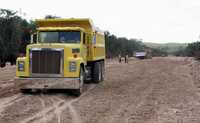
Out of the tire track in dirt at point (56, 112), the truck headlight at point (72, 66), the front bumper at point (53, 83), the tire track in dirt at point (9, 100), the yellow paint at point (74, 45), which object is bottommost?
the tire track in dirt at point (56, 112)

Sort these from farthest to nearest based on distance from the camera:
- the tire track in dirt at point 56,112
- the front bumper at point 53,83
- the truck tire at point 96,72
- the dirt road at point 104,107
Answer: the truck tire at point 96,72, the front bumper at point 53,83, the dirt road at point 104,107, the tire track in dirt at point 56,112

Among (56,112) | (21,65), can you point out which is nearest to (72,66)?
(21,65)

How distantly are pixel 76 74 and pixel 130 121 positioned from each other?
630cm

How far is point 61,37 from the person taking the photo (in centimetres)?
1944

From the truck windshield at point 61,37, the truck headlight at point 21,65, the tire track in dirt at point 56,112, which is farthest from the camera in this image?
the truck windshield at point 61,37

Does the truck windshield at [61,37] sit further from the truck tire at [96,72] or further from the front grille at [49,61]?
the truck tire at [96,72]

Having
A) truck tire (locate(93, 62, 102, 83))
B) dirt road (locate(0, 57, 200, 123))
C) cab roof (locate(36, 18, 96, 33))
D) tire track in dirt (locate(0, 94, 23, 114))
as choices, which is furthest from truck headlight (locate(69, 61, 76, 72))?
truck tire (locate(93, 62, 102, 83))

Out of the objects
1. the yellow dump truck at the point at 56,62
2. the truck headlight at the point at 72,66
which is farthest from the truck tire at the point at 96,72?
the truck headlight at the point at 72,66

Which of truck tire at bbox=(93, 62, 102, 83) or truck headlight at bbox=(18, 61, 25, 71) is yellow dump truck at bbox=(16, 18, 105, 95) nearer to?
truck headlight at bbox=(18, 61, 25, 71)

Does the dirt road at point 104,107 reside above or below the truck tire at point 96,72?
below

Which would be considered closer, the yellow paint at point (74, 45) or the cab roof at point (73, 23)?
the yellow paint at point (74, 45)

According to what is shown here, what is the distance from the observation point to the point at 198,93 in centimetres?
1869

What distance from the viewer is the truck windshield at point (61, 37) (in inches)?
760

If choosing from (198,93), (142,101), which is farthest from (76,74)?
(198,93)
